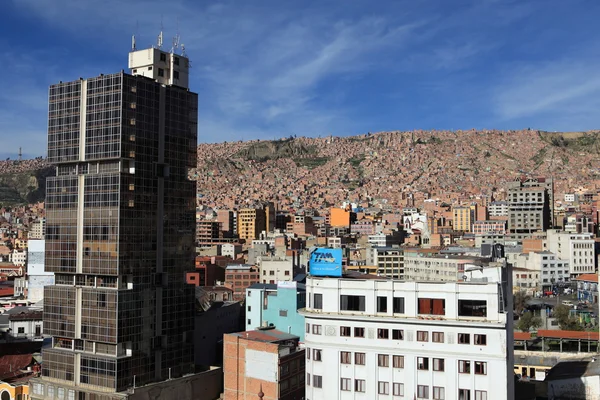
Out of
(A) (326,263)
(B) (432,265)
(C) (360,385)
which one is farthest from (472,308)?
(B) (432,265)

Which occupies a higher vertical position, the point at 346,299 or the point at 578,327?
the point at 346,299

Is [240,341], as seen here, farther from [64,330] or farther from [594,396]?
[594,396]

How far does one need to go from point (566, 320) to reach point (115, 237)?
176ft

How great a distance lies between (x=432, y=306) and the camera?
1346 inches

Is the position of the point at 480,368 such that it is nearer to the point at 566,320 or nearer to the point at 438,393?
the point at 438,393

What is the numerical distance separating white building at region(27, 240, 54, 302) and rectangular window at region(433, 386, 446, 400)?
211 ft

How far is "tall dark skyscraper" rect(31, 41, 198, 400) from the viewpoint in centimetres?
5181

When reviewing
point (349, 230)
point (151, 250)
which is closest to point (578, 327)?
point (151, 250)

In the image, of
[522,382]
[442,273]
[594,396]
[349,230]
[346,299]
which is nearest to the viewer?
[346,299]

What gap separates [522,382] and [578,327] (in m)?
33.7

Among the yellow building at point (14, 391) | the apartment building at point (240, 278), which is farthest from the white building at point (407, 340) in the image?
the apartment building at point (240, 278)

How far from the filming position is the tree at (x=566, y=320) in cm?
7625

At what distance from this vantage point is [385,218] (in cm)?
18662

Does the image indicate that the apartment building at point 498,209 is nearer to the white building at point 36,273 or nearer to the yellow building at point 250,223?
the yellow building at point 250,223
